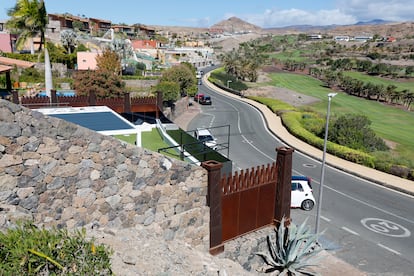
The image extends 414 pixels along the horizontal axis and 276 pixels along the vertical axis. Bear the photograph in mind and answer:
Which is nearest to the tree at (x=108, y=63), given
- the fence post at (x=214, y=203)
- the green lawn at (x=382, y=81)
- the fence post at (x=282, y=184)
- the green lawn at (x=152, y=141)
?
the green lawn at (x=152, y=141)

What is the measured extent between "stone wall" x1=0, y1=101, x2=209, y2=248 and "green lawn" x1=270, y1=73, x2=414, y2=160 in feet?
105

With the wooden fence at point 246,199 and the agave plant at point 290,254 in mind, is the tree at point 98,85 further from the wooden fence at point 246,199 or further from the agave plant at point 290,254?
the agave plant at point 290,254

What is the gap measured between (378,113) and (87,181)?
66291 mm

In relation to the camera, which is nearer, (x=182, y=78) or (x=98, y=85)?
(x=98, y=85)

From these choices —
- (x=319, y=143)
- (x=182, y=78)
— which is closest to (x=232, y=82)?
(x=182, y=78)

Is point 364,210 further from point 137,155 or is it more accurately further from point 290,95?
point 290,95

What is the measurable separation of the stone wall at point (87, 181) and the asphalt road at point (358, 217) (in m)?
6.48

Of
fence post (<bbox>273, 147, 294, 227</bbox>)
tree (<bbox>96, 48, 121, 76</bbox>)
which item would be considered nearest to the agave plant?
fence post (<bbox>273, 147, 294, 227</bbox>)

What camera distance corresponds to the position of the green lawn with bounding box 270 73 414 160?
42422 mm

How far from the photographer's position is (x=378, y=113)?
64875mm

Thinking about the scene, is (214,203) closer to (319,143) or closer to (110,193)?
(110,193)

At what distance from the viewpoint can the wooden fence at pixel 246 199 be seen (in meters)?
10.0

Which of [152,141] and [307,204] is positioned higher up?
[152,141]

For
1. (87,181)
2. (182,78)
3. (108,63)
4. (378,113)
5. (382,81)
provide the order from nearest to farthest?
(87,181) → (182,78) → (108,63) → (378,113) → (382,81)
